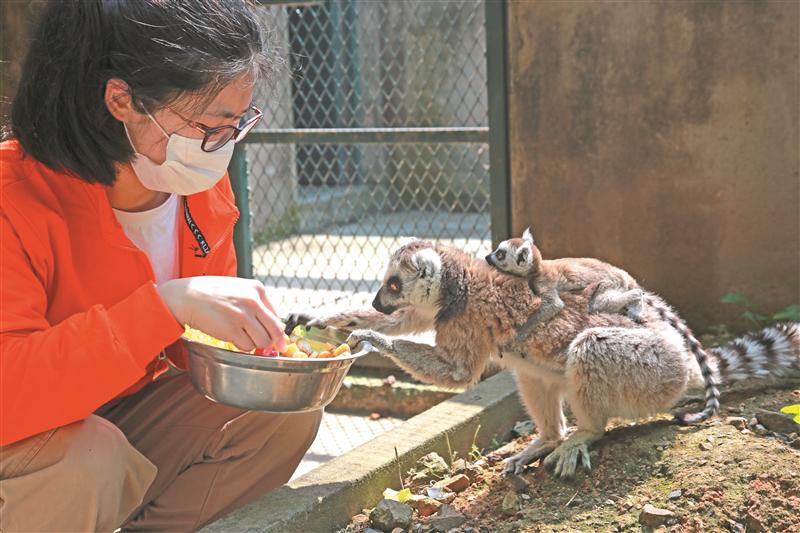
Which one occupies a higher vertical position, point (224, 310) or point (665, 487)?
point (224, 310)

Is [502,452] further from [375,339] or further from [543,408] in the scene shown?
[375,339]

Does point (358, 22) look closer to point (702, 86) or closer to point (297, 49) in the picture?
point (297, 49)

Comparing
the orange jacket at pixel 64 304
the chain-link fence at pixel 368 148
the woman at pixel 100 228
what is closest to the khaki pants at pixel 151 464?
the woman at pixel 100 228

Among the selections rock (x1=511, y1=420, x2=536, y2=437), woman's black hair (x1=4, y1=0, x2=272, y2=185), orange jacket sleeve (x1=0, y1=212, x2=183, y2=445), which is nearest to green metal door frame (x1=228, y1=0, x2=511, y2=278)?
rock (x1=511, y1=420, x2=536, y2=437)

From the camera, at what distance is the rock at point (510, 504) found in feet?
9.71

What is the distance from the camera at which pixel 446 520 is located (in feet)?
9.55

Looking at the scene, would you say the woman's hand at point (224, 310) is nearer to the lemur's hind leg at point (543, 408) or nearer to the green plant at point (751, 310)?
the lemur's hind leg at point (543, 408)

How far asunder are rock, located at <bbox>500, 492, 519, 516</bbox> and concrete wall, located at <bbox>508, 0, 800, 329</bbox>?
182 centimetres

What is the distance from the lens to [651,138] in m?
4.37

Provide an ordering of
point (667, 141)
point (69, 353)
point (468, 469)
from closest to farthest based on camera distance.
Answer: point (69, 353), point (468, 469), point (667, 141)

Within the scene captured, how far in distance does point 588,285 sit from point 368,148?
7.16m

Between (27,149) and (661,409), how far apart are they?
2.18 meters

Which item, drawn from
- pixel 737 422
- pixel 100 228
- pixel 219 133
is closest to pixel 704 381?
pixel 737 422

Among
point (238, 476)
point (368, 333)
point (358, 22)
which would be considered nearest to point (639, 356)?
point (368, 333)
